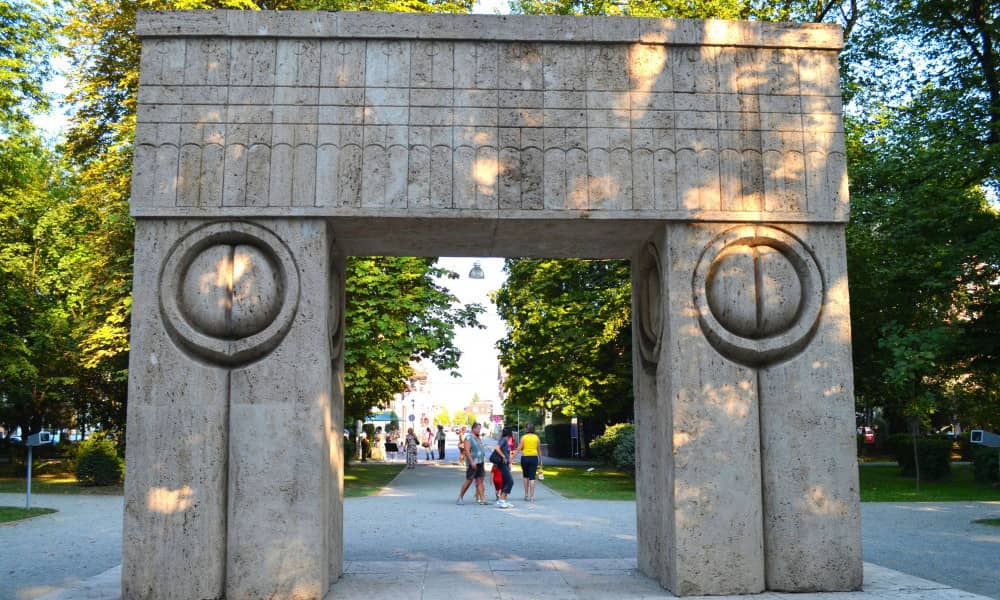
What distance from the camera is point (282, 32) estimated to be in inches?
285

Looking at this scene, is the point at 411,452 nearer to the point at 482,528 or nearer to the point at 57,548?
the point at 482,528

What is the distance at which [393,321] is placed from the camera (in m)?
22.5

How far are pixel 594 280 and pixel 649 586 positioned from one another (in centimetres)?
2118

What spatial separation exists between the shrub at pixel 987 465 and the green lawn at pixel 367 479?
17.7 metres

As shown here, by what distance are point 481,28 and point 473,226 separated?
1875 millimetres

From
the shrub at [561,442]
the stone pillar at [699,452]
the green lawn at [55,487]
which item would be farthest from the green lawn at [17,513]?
the shrub at [561,442]

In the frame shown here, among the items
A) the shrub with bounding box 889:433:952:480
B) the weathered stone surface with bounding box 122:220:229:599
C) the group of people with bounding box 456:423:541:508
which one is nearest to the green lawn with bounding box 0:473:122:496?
the group of people with bounding box 456:423:541:508

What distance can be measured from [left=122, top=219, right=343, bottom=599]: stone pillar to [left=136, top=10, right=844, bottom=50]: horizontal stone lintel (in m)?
1.84

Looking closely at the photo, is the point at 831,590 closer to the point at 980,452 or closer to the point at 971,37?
the point at 971,37

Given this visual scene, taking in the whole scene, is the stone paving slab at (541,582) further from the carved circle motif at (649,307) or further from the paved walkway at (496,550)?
the carved circle motif at (649,307)

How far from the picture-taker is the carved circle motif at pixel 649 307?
781cm

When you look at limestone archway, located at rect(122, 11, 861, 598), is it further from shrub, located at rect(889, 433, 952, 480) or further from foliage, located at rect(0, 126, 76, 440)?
shrub, located at rect(889, 433, 952, 480)

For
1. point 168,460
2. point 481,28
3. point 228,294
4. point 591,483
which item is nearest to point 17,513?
point 168,460

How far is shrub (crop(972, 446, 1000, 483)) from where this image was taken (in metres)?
22.3
